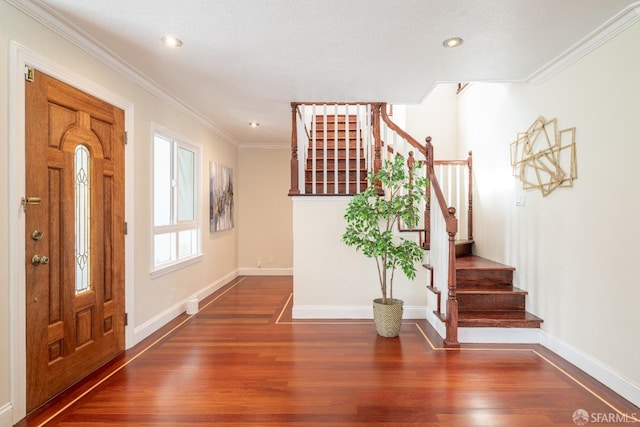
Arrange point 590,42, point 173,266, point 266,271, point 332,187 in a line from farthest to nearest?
point 266,271 < point 332,187 < point 173,266 < point 590,42

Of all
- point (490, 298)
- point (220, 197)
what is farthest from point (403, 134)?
point (220, 197)

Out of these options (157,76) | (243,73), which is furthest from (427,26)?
(157,76)

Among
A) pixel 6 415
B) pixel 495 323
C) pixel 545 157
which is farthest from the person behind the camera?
pixel 495 323

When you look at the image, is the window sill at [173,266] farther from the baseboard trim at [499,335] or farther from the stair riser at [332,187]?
the baseboard trim at [499,335]

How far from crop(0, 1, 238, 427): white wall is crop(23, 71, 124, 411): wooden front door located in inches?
4.2

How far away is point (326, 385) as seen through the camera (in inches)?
101

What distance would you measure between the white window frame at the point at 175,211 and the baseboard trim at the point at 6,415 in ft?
5.46

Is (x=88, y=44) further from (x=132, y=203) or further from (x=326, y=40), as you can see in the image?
(x=326, y=40)

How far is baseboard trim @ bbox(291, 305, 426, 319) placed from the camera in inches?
162

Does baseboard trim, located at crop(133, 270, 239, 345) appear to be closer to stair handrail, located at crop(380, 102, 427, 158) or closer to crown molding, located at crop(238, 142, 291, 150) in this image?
crown molding, located at crop(238, 142, 291, 150)

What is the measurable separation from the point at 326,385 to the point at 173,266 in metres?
2.36

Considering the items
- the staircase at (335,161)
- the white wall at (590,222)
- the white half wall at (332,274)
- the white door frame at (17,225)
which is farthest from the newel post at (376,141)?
the white door frame at (17,225)

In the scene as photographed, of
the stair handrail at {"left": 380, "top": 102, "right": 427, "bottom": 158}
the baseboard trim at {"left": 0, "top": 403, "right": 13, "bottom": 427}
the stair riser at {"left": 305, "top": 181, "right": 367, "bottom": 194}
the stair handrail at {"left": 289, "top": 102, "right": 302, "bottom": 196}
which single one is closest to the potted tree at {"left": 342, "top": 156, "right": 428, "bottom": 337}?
the stair handrail at {"left": 380, "top": 102, "right": 427, "bottom": 158}

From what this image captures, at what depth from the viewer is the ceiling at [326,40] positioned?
2.21 m
